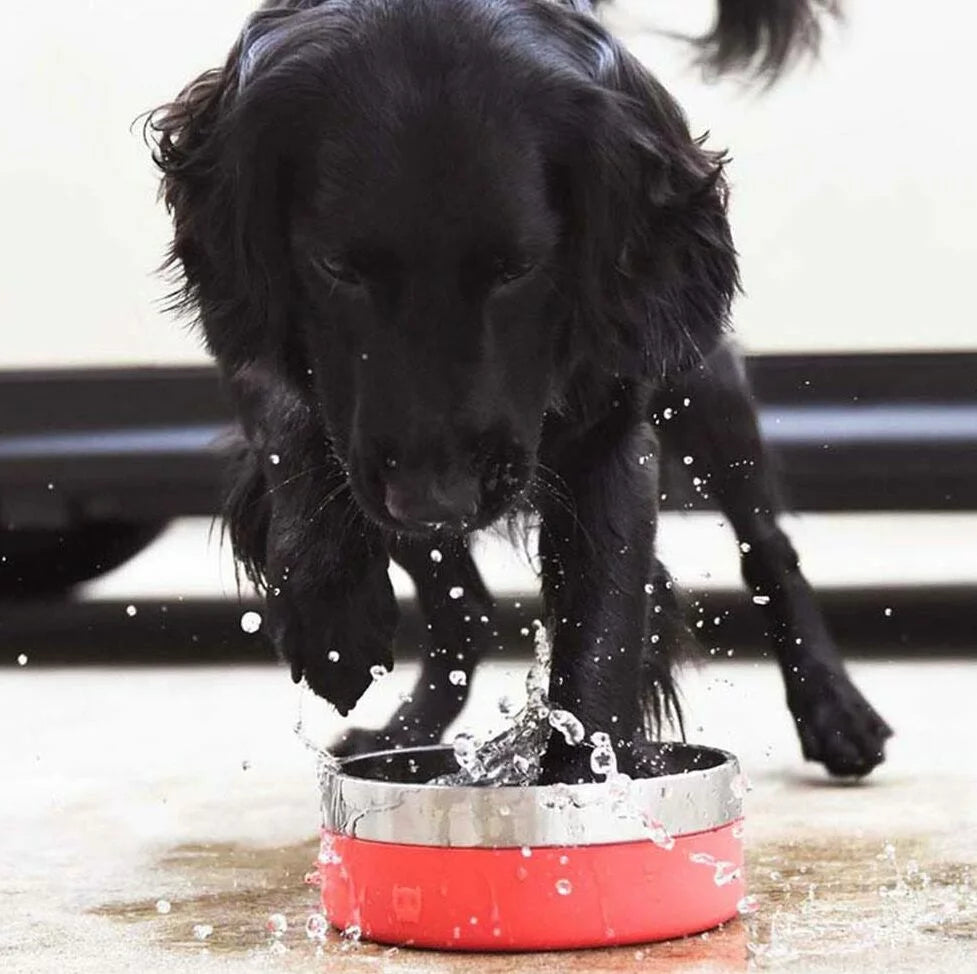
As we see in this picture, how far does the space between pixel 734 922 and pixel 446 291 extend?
65cm

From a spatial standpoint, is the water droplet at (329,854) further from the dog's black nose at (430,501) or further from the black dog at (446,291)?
the dog's black nose at (430,501)

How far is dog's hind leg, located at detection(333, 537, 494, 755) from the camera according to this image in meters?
2.73

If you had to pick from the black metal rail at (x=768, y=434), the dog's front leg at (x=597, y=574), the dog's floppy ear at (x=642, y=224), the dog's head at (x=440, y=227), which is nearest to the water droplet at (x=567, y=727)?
the dog's front leg at (x=597, y=574)

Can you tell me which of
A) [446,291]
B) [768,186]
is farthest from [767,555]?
[768,186]

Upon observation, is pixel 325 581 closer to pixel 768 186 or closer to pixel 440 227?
pixel 440 227

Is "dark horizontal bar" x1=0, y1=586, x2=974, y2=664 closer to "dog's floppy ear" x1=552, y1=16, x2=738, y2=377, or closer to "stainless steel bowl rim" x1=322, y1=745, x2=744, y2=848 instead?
"dog's floppy ear" x1=552, y1=16, x2=738, y2=377

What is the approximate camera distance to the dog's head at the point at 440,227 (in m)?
1.70

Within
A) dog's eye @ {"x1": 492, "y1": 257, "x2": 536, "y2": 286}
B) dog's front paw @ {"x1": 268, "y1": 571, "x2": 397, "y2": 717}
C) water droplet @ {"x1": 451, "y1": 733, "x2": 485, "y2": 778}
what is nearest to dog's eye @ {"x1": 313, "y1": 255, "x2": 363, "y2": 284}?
dog's eye @ {"x1": 492, "y1": 257, "x2": 536, "y2": 286}

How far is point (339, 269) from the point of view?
1772 mm

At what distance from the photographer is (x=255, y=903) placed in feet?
6.53

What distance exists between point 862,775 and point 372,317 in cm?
133

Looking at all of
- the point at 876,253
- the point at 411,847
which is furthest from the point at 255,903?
the point at 876,253

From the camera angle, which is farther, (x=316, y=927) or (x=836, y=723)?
(x=836, y=723)

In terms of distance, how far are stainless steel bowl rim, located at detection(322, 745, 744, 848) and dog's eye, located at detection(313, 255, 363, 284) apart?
0.45 meters
